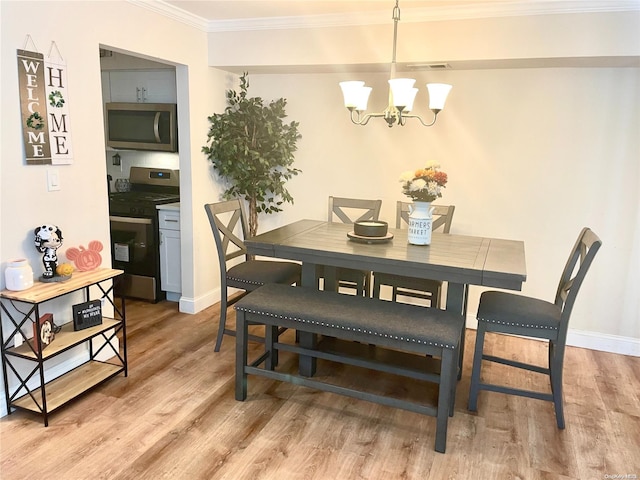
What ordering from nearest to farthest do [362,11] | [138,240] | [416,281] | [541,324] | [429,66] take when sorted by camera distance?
[541,324] → [416,281] → [362,11] → [429,66] → [138,240]

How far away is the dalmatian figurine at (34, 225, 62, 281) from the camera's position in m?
2.56

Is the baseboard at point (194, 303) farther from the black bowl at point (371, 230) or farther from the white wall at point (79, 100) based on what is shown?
the black bowl at point (371, 230)

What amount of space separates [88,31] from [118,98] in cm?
181

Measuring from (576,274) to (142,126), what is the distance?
3.63m

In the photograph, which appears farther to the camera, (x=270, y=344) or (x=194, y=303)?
(x=194, y=303)

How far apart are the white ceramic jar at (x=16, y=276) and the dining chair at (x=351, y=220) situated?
186 centimetres

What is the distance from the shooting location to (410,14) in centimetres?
342

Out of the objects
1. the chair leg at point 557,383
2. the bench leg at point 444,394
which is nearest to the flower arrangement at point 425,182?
the bench leg at point 444,394

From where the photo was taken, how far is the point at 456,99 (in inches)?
151

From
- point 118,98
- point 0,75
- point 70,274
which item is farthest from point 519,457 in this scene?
point 118,98

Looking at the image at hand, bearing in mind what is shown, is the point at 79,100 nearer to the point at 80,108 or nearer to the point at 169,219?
the point at 80,108

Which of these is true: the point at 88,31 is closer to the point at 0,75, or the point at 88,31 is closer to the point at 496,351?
the point at 0,75

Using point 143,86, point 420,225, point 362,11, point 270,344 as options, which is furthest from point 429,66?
point 143,86

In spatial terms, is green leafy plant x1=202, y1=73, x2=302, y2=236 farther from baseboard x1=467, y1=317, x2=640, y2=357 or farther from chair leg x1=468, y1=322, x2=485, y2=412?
baseboard x1=467, y1=317, x2=640, y2=357
